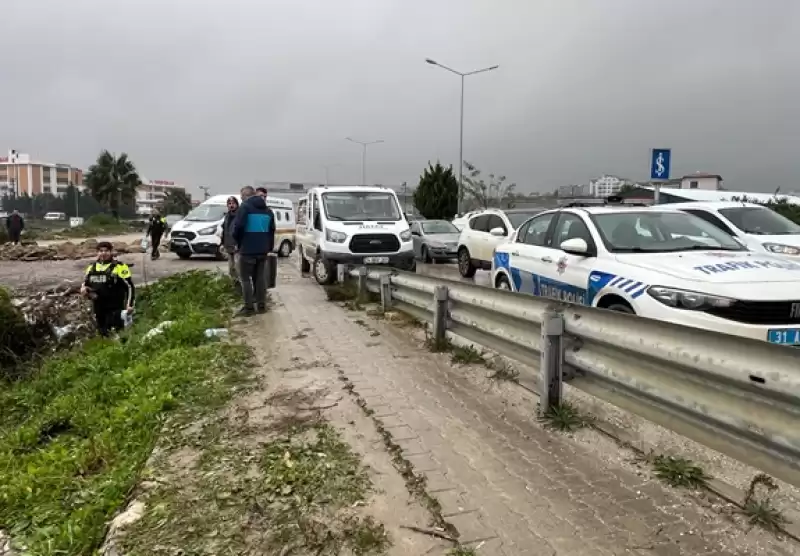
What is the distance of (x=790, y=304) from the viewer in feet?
14.3

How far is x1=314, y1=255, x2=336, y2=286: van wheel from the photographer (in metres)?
11.8

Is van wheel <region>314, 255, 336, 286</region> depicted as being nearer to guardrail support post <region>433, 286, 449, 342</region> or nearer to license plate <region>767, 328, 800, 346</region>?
guardrail support post <region>433, 286, 449, 342</region>

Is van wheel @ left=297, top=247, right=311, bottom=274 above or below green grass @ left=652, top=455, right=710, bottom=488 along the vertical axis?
above

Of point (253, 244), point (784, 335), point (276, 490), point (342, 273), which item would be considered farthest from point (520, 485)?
point (342, 273)

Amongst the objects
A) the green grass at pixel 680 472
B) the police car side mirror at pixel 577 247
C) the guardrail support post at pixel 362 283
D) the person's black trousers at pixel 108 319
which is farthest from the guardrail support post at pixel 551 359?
the person's black trousers at pixel 108 319

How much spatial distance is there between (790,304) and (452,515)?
9.88 feet

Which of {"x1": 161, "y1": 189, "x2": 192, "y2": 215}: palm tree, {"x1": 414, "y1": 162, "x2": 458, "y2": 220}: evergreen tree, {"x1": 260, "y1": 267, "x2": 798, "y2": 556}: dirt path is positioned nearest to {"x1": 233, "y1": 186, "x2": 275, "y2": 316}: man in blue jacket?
{"x1": 260, "y1": 267, "x2": 798, "y2": 556}: dirt path

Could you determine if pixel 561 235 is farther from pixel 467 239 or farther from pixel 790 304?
pixel 467 239

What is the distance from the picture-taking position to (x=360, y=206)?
12.1m

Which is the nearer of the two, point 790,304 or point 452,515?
point 452,515

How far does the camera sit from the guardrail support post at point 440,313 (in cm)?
642

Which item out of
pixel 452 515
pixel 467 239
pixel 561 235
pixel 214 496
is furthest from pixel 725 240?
pixel 467 239

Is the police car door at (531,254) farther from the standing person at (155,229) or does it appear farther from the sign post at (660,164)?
the standing person at (155,229)

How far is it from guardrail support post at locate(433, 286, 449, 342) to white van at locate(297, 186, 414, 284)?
461 cm
